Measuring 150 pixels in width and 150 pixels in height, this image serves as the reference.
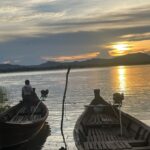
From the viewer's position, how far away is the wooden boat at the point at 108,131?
1836 cm

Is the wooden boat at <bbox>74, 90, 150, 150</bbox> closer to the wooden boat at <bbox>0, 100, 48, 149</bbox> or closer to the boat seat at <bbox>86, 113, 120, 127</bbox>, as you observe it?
the boat seat at <bbox>86, 113, 120, 127</bbox>

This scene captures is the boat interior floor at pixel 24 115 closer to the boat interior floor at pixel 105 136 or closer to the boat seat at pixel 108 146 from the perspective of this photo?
the boat interior floor at pixel 105 136

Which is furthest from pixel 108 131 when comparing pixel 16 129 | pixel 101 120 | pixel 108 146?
pixel 108 146

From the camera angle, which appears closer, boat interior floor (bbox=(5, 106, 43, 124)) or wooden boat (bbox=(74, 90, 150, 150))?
wooden boat (bbox=(74, 90, 150, 150))

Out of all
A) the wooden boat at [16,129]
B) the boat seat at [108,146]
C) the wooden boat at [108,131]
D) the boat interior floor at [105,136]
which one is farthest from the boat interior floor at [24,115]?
the boat seat at [108,146]

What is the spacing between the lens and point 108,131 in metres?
23.7

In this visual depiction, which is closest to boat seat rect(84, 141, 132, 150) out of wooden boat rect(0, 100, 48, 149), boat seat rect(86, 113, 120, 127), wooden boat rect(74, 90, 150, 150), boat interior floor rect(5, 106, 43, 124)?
wooden boat rect(74, 90, 150, 150)

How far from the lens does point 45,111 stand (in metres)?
32.7

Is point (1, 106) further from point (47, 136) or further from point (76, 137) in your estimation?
point (76, 137)

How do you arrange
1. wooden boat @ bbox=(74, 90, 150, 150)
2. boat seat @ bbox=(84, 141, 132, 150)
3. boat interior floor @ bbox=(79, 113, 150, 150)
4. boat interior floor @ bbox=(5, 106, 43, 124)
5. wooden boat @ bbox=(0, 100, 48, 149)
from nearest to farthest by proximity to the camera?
boat seat @ bbox=(84, 141, 132, 150)
boat interior floor @ bbox=(79, 113, 150, 150)
wooden boat @ bbox=(74, 90, 150, 150)
wooden boat @ bbox=(0, 100, 48, 149)
boat interior floor @ bbox=(5, 106, 43, 124)

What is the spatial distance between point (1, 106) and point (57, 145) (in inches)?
481

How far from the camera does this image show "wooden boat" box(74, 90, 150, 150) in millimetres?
18359

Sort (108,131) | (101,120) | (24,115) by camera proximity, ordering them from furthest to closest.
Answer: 1. (24,115)
2. (101,120)
3. (108,131)

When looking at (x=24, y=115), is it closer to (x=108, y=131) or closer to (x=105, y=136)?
(x=108, y=131)
